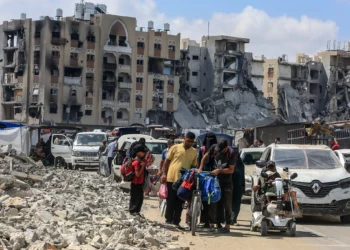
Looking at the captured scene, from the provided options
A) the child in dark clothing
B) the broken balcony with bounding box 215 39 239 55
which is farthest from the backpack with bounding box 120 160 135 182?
the broken balcony with bounding box 215 39 239 55

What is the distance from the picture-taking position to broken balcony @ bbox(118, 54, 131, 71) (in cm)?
9005

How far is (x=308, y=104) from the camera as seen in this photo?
113 m

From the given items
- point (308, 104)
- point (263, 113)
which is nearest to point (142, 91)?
point (263, 113)

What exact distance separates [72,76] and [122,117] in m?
7.98

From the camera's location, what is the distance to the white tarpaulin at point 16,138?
33.1m

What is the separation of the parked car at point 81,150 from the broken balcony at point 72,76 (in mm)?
46096

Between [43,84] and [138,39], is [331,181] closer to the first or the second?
[43,84]

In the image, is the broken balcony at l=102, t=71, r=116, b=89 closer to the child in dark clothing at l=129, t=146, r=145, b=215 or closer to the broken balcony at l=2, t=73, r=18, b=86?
the broken balcony at l=2, t=73, r=18, b=86

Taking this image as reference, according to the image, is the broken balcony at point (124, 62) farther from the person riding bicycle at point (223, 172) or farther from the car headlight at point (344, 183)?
the person riding bicycle at point (223, 172)

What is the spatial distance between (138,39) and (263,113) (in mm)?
21976

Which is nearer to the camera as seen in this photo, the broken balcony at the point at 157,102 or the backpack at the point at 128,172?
the backpack at the point at 128,172

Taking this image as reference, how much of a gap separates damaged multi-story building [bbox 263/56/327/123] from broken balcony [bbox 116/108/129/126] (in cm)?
2862

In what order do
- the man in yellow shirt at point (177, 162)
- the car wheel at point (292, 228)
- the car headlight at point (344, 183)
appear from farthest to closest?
the car headlight at point (344, 183), the man in yellow shirt at point (177, 162), the car wheel at point (292, 228)

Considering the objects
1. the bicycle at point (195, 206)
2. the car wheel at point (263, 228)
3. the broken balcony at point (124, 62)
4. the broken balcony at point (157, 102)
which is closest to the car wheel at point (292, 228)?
the car wheel at point (263, 228)
